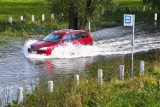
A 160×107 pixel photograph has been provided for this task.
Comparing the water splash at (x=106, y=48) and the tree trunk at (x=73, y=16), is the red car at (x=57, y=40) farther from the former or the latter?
the tree trunk at (x=73, y=16)

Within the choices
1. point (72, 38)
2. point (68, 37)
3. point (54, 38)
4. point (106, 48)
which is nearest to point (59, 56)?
point (54, 38)

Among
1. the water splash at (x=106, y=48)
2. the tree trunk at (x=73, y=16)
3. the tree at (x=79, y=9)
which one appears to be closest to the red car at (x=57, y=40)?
the water splash at (x=106, y=48)

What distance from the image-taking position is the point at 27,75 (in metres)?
21.2

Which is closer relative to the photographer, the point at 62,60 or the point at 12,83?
the point at 12,83

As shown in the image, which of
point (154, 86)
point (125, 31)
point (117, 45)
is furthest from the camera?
point (125, 31)

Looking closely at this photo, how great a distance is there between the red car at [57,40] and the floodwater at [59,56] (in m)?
0.34

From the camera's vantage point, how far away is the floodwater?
20875 millimetres

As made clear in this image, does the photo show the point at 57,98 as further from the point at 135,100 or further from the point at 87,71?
the point at 87,71

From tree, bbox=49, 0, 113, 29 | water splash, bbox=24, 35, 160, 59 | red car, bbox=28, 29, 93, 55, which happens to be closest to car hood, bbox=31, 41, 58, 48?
red car, bbox=28, 29, 93, 55

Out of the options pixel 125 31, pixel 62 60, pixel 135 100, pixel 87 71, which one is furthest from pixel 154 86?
pixel 125 31

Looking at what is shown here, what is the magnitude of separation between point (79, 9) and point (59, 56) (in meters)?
8.76

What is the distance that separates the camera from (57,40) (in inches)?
1099

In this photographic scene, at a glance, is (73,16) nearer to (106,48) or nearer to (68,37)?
(106,48)

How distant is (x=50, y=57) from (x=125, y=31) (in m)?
17.0
